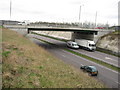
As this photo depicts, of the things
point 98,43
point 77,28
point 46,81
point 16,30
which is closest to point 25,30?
point 16,30

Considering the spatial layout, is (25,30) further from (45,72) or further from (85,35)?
(45,72)

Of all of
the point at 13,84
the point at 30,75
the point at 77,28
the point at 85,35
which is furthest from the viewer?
the point at 85,35

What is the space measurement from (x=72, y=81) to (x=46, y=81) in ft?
7.99

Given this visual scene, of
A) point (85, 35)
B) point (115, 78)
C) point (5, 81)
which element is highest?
point (85, 35)

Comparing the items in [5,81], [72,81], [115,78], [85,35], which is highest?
[85,35]

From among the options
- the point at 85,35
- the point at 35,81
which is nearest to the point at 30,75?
the point at 35,81

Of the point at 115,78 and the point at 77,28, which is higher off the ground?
the point at 77,28

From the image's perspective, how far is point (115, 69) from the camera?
24.0m

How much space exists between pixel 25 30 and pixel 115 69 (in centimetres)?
2760

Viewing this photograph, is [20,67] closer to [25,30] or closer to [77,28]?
[25,30]

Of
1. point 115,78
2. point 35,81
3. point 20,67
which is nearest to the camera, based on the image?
point 35,81

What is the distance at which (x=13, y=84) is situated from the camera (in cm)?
896

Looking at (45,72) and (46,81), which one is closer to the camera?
(46,81)

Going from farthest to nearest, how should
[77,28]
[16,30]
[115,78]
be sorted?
[77,28] < [16,30] < [115,78]
